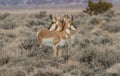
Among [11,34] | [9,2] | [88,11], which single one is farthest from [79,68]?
[9,2]

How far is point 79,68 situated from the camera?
9.77 metres

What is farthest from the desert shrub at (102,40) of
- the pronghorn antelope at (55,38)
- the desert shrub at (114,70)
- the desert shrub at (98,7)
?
the desert shrub at (98,7)

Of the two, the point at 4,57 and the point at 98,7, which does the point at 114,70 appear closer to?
the point at 4,57

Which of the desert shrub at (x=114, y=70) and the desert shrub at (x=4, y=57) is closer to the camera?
the desert shrub at (x=114, y=70)

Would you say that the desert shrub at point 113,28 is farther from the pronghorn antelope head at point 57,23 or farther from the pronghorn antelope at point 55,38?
the pronghorn antelope at point 55,38

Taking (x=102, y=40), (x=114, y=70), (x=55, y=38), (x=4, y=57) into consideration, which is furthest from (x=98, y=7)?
(x=114, y=70)

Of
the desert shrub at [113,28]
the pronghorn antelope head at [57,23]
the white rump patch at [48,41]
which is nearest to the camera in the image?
the white rump patch at [48,41]

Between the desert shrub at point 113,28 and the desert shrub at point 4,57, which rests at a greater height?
the desert shrub at point 4,57

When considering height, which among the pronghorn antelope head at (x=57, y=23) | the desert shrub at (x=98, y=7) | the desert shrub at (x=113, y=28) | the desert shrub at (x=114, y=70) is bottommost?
the desert shrub at (x=98, y=7)

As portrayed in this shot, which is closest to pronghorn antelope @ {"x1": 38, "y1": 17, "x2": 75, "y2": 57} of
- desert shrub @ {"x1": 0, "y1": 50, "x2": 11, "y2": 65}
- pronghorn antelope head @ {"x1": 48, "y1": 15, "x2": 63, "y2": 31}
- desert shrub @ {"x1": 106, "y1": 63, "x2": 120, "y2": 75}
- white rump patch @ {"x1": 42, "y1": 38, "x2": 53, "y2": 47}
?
white rump patch @ {"x1": 42, "y1": 38, "x2": 53, "y2": 47}

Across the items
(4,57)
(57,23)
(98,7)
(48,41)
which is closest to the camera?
(4,57)

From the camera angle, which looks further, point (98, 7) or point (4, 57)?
point (98, 7)

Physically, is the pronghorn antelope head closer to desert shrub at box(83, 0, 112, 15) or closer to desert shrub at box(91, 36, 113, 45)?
desert shrub at box(91, 36, 113, 45)

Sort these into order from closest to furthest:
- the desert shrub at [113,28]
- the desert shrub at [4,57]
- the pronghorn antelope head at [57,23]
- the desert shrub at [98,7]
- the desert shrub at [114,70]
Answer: the desert shrub at [114,70]
the desert shrub at [4,57]
the pronghorn antelope head at [57,23]
the desert shrub at [113,28]
the desert shrub at [98,7]
